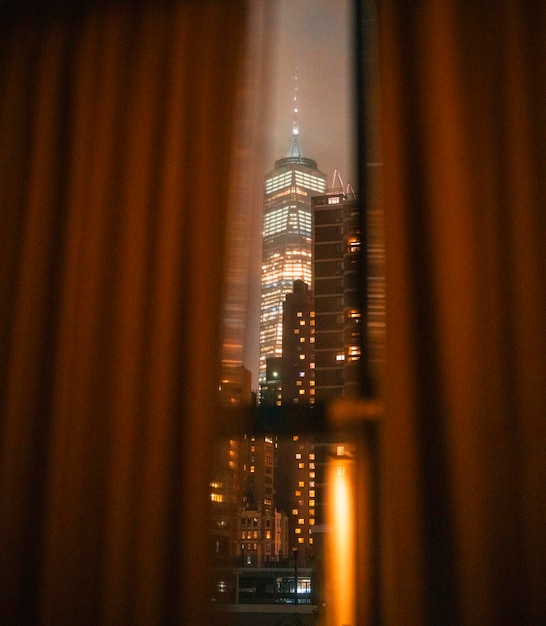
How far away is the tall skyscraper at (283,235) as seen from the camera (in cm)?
173

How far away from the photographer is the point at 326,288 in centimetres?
175

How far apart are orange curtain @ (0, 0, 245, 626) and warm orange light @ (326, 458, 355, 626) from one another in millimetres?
A: 302

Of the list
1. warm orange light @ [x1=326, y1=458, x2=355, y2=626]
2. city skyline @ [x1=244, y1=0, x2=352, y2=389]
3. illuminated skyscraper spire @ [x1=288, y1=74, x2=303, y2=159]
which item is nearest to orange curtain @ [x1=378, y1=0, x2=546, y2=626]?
warm orange light @ [x1=326, y1=458, x2=355, y2=626]

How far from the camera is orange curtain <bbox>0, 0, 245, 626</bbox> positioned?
1.44m

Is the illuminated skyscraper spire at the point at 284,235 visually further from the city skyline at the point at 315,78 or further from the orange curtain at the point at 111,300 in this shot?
the orange curtain at the point at 111,300

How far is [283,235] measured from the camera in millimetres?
1817

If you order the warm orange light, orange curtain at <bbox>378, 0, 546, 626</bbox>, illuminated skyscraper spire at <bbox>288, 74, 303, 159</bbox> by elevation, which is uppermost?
illuminated skyscraper spire at <bbox>288, 74, 303, 159</bbox>

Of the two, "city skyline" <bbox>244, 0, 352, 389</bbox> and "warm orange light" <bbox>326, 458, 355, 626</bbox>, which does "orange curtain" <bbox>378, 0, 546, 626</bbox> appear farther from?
"city skyline" <bbox>244, 0, 352, 389</bbox>

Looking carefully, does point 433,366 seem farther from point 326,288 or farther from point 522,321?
point 326,288

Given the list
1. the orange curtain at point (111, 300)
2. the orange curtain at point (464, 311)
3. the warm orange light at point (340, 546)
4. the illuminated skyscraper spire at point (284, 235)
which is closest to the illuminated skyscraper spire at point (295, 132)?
the illuminated skyscraper spire at point (284, 235)

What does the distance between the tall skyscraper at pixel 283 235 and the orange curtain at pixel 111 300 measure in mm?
206

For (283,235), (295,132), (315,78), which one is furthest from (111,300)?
(315,78)

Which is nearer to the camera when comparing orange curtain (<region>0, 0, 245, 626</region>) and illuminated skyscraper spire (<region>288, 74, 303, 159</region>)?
orange curtain (<region>0, 0, 245, 626</region>)

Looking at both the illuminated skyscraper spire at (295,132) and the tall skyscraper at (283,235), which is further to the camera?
the illuminated skyscraper spire at (295,132)
